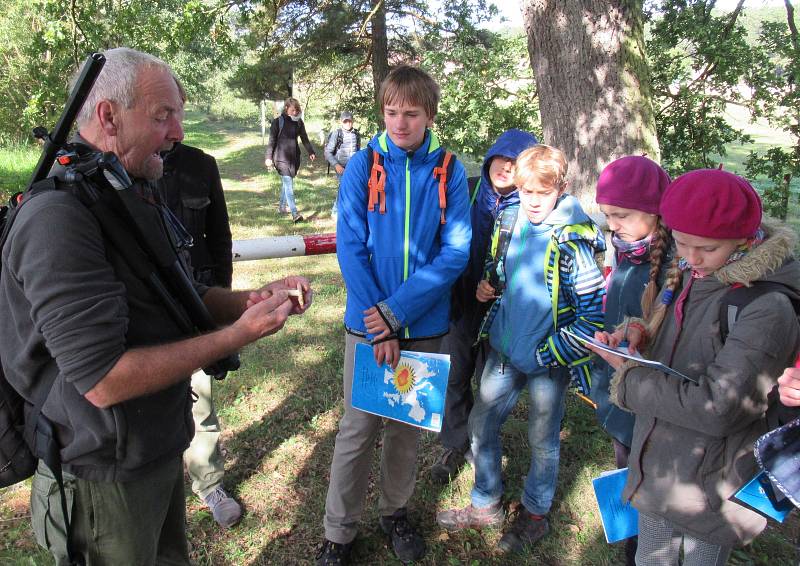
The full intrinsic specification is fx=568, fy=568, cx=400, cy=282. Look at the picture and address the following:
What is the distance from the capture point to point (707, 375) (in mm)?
1774

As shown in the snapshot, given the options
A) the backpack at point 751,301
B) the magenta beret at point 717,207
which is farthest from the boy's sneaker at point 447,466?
the magenta beret at point 717,207

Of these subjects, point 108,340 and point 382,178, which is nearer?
point 108,340

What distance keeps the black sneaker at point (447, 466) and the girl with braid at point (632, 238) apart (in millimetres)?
1065

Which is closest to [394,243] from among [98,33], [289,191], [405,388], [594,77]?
[405,388]

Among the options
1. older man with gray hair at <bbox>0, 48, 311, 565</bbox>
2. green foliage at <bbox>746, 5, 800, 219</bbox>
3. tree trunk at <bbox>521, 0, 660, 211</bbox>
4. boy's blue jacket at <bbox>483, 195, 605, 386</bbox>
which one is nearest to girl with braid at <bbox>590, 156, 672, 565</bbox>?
boy's blue jacket at <bbox>483, 195, 605, 386</bbox>

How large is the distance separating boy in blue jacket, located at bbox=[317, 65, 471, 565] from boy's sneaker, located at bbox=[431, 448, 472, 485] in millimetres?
842

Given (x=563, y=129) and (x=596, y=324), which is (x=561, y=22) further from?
(x=596, y=324)

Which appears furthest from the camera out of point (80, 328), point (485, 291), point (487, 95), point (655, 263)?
point (487, 95)

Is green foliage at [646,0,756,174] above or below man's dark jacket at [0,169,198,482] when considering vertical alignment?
above

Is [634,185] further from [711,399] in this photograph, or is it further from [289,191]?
[289,191]

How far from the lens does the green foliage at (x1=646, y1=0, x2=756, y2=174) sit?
6082mm

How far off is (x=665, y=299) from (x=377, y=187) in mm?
1235

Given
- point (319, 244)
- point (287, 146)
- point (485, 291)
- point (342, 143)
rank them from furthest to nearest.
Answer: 1. point (342, 143)
2. point (287, 146)
3. point (319, 244)
4. point (485, 291)

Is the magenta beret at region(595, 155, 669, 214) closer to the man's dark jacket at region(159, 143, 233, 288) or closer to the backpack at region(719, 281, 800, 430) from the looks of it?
the backpack at region(719, 281, 800, 430)
